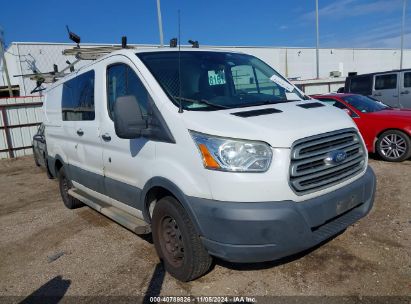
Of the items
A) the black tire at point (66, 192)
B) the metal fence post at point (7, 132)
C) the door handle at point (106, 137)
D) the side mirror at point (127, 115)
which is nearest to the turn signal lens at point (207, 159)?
the side mirror at point (127, 115)

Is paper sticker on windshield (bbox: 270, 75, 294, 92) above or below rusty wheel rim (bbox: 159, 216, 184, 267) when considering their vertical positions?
above

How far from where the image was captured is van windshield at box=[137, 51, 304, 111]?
3.35m

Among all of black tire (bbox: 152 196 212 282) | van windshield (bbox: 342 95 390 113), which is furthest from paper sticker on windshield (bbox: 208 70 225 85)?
van windshield (bbox: 342 95 390 113)

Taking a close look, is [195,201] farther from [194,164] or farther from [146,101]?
[146,101]

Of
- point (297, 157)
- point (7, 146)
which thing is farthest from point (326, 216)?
point (7, 146)

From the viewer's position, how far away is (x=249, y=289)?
10.4 feet

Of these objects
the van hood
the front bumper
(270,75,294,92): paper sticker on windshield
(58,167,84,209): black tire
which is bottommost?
(58,167,84,209): black tire

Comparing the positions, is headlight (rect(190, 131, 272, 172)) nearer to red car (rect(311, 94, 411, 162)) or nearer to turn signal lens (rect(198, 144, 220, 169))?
turn signal lens (rect(198, 144, 220, 169))

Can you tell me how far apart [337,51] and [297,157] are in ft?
150

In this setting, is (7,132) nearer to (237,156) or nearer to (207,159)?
(207,159)

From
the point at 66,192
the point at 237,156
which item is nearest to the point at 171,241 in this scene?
the point at 237,156

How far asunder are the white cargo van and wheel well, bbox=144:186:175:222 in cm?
1

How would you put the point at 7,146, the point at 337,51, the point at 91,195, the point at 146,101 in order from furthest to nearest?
the point at 337,51 < the point at 7,146 < the point at 91,195 < the point at 146,101

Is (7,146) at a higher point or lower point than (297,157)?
lower
